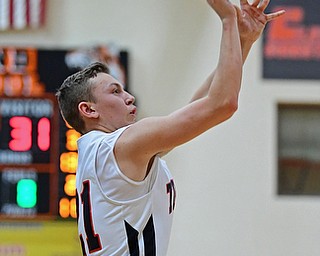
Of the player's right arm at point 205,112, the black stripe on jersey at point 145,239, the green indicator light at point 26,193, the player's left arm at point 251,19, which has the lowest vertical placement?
the green indicator light at point 26,193

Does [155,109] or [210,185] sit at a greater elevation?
[155,109]

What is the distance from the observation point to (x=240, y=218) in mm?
7234

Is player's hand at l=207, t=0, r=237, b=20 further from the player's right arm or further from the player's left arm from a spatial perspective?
the player's left arm

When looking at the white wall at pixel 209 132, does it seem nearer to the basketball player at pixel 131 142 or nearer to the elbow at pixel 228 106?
the basketball player at pixel 131 142

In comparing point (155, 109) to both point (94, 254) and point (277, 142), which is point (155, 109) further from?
point (94, 254)

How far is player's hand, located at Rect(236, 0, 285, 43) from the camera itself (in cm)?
289

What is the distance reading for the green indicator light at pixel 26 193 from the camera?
688 centimetres

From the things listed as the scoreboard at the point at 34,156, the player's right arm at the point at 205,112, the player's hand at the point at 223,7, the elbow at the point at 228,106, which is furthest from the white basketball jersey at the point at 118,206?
the scoreboard at the point at 34,156

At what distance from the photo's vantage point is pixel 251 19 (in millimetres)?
2920

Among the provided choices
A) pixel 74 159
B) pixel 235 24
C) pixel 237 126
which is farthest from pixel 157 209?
pixel 237 126

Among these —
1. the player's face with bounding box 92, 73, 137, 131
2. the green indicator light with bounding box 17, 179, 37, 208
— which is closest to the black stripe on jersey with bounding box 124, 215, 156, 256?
the player's face with bounding box 92, 73, 137, 131

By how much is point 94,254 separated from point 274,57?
496cm

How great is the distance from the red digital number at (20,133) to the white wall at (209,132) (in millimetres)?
789

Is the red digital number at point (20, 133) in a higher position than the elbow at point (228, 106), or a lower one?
lower
